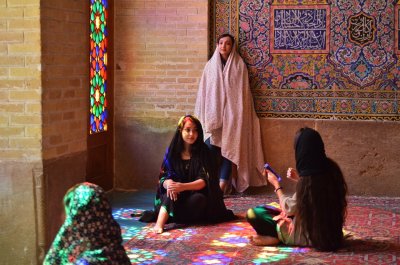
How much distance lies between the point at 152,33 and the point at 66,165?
3.31m

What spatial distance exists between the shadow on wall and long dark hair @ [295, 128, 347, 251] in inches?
123

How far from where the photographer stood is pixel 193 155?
21.1 ft

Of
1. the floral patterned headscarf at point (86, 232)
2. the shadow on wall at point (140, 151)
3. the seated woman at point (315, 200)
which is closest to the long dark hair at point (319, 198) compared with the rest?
the seated woman at point (315, 200)

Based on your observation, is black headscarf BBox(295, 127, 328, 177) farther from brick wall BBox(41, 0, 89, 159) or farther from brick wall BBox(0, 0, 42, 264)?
brick wall BBox(0, 0, 42, 264)

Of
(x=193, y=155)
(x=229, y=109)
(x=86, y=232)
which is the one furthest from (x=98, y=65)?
(x=86, y=232)

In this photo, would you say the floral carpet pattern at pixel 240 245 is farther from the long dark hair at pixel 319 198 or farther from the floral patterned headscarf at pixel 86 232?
the floral patterned headscarf at pixel 86 232

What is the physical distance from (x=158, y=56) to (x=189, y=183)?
230cm

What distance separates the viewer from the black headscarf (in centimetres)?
518

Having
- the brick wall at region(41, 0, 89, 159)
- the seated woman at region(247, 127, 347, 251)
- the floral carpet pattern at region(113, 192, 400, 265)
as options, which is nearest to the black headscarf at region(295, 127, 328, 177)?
the seated woman at region(247, 127, 347, 251)

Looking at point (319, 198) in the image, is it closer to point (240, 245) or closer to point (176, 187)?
point (240, 245)

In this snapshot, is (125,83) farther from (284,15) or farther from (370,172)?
(370,172)

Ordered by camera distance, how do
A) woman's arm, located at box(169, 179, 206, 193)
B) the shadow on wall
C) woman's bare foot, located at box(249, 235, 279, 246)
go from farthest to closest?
the shadow on wall → woman's arm, located at box(169, 179, 206, 193) → woman's bare foot, located at box(249, 235, 279, 246)

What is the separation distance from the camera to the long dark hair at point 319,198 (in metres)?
5.18

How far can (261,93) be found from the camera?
26.1ft
